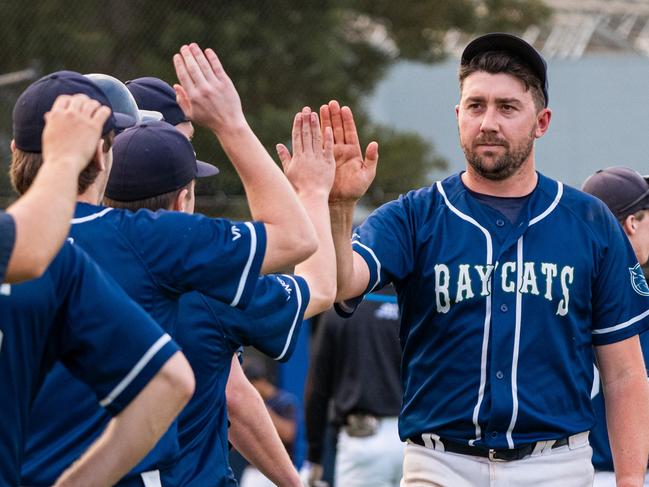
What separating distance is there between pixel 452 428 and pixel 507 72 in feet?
3.84

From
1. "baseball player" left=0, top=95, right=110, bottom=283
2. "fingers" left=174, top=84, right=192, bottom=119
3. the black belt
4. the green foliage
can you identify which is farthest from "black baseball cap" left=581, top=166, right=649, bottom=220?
the green foliage

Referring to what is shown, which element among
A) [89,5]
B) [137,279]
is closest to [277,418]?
[137,279]

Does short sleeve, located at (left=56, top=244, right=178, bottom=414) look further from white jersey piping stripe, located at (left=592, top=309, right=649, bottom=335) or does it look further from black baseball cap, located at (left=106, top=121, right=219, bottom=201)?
white jersey piping stripe, located at (left=592, top=309, right=649, bottom=335)

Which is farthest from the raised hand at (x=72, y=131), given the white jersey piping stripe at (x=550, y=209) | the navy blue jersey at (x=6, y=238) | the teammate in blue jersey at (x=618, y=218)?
the teammate in blue jersey at (x=618, y=218)

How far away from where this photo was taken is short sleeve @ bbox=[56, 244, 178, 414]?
8.38 ft

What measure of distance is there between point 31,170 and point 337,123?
1148 millimetres

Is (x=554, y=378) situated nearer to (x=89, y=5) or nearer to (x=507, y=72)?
(x=507, y=72)

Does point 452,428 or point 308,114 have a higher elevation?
point 308,114

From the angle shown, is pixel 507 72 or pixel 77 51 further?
pixel 77 51

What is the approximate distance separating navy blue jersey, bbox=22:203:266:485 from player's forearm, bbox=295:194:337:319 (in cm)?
43

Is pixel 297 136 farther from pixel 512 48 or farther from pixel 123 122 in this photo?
pixel 512 48

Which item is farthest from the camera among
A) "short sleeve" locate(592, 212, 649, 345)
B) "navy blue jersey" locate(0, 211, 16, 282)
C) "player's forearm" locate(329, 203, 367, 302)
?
"short sleeve" locate(592, 212, 649, 345)

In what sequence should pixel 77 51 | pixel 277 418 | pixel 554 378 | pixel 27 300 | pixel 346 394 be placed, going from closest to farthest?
1. pixel 27 300
2. pixel 554 378
3. pixel 346 394
4. pixel 277 418
5. pixel 77 51

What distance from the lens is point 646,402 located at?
396 centimetres
